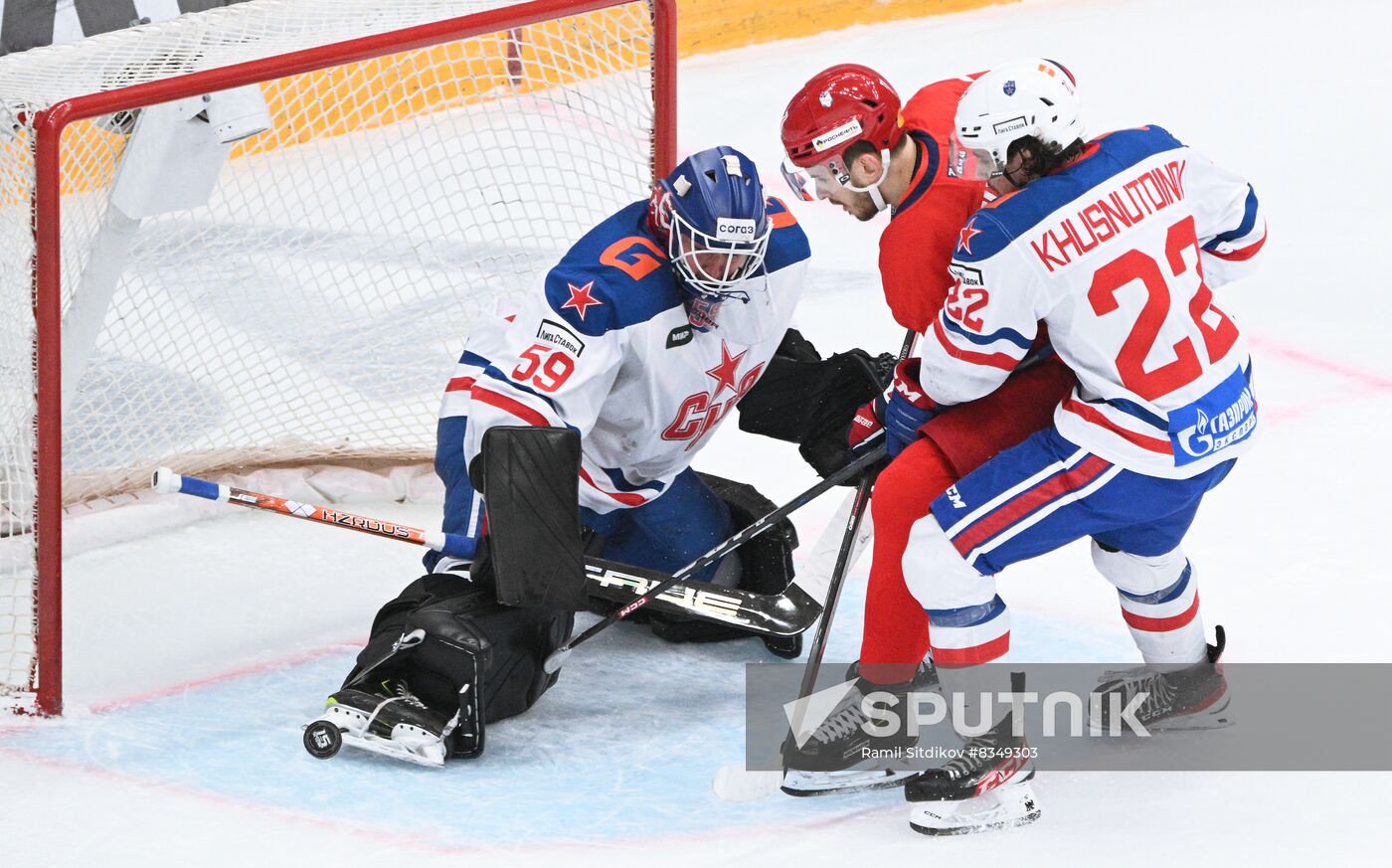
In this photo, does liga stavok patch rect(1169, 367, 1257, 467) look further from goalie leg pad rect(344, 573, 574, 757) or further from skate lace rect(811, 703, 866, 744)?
goalie leg pad rect(344, 573, 574, 757)

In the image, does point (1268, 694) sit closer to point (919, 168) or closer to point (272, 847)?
point (919, 168)

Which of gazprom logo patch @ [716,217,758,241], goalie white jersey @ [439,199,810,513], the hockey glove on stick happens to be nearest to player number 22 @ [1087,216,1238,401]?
the hockey glove on stick

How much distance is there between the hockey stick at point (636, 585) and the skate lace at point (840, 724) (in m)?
0.29

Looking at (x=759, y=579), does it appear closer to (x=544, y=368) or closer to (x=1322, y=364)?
(x=544, y=368)

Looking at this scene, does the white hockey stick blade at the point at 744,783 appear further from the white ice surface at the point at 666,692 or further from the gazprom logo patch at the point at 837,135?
the gazprom logo patch at the point at 837,135

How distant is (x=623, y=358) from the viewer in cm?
283

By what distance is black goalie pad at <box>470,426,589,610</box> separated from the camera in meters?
2.59

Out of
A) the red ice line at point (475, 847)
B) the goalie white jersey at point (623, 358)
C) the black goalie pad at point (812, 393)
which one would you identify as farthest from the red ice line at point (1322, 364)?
the red ice line at point (475, 847)

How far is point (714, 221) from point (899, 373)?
372 millimetres

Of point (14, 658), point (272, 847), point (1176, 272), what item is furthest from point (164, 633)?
point (1176, 272)

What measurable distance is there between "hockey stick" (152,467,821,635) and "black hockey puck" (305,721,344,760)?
35 centimetres

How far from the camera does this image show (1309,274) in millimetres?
4867

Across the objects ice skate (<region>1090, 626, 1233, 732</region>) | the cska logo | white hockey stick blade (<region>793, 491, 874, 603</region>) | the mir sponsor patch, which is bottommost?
ice skate (<region>1090, 626, 1233, 732</region>)

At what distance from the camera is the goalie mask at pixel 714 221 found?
2.65 m
